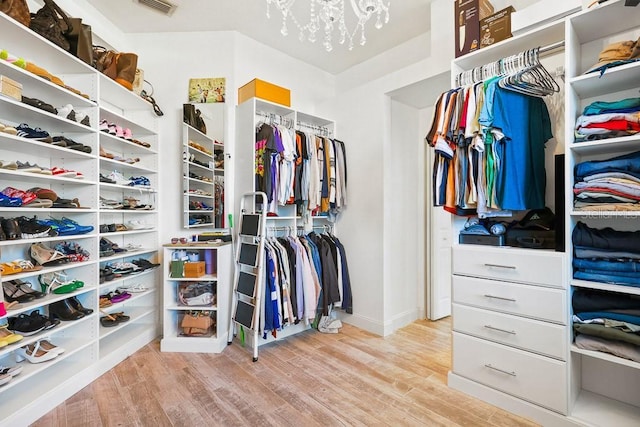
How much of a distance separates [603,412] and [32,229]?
3.28 metres

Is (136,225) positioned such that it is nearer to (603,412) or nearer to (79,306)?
(79,306)

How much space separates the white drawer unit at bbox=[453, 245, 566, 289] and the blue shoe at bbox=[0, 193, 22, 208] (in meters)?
2.59

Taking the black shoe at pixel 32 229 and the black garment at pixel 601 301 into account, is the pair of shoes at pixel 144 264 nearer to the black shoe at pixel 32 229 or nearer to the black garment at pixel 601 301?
the black shoe at pixel 32 229

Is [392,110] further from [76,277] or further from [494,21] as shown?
[76,277]

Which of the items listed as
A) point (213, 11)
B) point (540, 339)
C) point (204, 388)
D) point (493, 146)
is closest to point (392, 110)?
point (493, 146)

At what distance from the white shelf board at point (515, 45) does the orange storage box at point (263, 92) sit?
1.50m

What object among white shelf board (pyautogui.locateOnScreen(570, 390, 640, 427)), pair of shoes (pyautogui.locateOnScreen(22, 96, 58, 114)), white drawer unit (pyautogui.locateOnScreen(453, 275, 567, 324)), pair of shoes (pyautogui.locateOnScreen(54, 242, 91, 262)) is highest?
pair of shoes (pyautogui.locateOnScreen(22, 96, 58, 114))

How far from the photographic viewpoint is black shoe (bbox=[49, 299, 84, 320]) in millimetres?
1959

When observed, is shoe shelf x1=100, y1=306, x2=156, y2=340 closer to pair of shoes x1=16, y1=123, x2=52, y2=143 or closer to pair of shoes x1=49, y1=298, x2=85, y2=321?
pair of shoes x1=49, y1=298, x2=85, y2=321

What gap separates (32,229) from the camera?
5.83 feet

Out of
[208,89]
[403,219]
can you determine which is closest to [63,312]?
[208,89]

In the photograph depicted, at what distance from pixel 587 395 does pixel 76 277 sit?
3293mm

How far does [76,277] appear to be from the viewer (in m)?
2.13

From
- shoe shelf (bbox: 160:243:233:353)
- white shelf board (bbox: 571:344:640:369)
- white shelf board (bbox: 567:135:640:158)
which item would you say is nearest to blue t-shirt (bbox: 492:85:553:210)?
white shelf board (bbox: 567:135:640:158)
